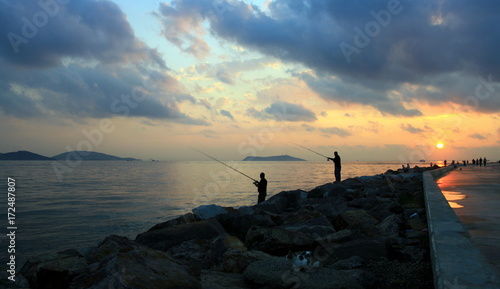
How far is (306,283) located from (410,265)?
145 centimetres

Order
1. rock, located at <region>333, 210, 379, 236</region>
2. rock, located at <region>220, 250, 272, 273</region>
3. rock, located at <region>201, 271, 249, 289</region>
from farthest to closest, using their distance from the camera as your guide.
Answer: rock, located at <region>333, 210, 379, 236</region>, rock, located at <region>220, 250, 272, 273</region>, rock, located at <region>201, 271, 249, 289</region>

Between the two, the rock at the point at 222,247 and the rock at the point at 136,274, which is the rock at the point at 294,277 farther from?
the rock at the point at 222,247

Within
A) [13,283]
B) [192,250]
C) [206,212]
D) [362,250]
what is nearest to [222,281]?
[362,250]

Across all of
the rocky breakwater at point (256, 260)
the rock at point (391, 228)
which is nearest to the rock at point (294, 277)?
the rocky breakwater at point (256, 260)

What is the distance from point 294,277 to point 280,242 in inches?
59.6

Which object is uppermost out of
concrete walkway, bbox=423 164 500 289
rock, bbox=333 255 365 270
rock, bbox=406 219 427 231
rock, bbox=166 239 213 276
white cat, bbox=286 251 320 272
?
concrete walkway, bbox=423 164 500 289

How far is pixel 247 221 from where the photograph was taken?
273 inches

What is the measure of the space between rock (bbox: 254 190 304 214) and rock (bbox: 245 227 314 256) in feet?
13.9

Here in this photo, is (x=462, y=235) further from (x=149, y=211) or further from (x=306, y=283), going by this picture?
(x=149, y=211)

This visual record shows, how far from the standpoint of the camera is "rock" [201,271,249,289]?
3.62m

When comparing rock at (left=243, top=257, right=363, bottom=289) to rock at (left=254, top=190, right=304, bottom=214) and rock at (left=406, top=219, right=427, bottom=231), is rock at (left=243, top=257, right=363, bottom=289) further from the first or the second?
rock at (left=254, top=190, right=304, bottom=214)

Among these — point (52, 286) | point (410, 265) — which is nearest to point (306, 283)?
point (410, 265)

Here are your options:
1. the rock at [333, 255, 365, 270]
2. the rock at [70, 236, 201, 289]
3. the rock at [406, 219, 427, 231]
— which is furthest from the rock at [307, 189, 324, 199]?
the rock at [70, 236, 201, 289]

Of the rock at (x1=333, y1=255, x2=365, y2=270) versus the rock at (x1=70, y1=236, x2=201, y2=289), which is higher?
the rock at (x1=70, y1=236, x2=201, y2=289)
